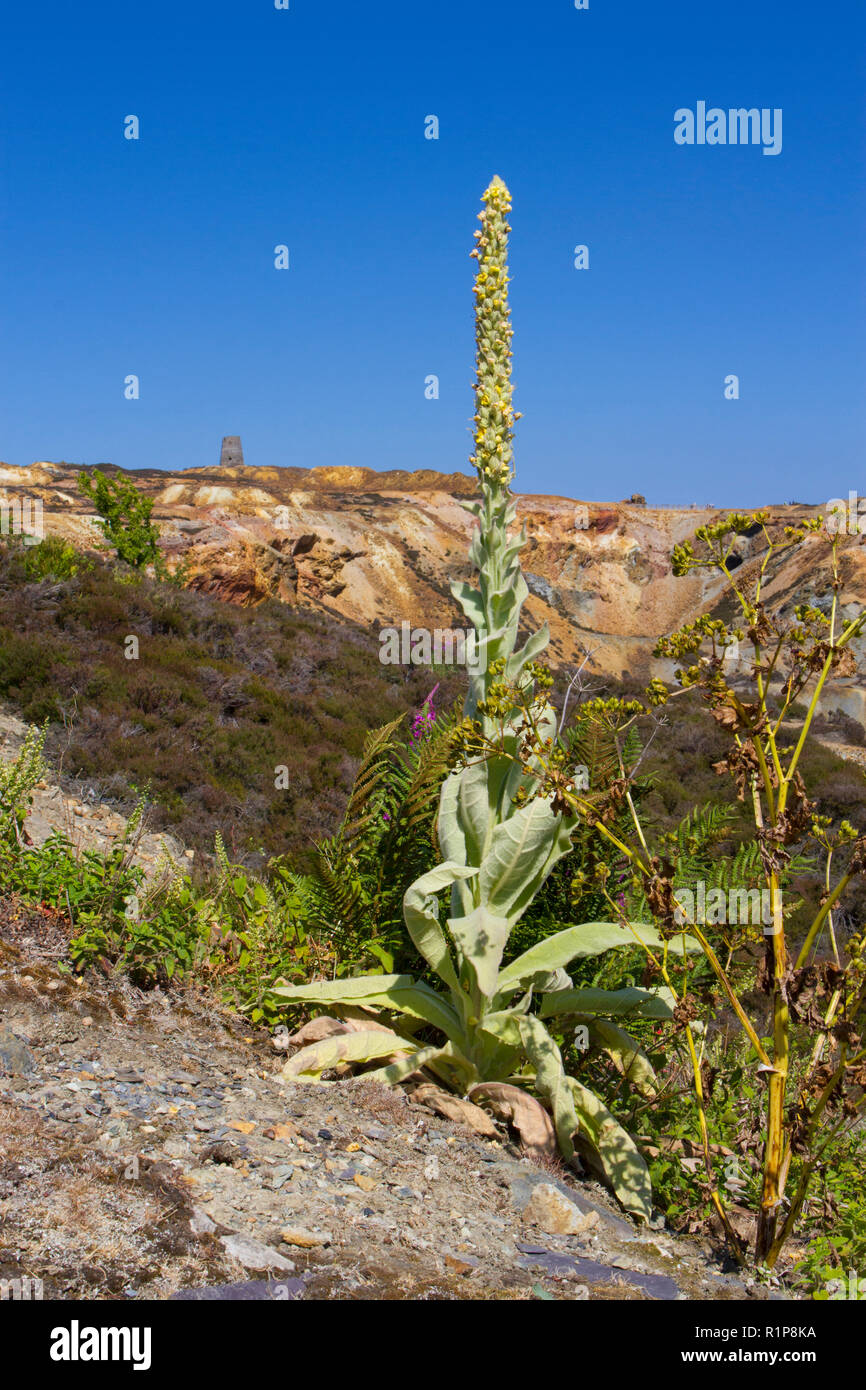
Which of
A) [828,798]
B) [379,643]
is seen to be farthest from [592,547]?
[828,798]

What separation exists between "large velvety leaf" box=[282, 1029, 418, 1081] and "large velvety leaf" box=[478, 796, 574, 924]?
22.2 inches

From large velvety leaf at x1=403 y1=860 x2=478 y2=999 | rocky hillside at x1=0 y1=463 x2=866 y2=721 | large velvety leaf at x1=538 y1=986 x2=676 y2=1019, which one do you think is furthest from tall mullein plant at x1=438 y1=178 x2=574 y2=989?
rocky hillside at x1=0 y1=463 x2=866 y2=721

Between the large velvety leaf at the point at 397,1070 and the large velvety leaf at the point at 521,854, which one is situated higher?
the large velvety leaf at the point at 521,854

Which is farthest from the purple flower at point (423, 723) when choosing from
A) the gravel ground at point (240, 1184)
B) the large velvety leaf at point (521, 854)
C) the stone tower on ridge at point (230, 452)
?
the stone tower on ridge at point (230, 452)

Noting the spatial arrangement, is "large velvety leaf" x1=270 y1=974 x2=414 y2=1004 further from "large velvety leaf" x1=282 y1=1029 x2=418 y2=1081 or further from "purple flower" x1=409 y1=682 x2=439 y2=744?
"purple flower" x1=409 y1=682 x2=439 y2=744

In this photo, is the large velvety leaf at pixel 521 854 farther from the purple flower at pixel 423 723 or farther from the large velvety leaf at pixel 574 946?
the purple flower at pixel 423 723

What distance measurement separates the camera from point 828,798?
1489cm

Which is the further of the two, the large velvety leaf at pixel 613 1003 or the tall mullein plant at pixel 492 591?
the tall mullein plant at pixel 492 591

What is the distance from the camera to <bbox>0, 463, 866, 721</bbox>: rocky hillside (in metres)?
31.8

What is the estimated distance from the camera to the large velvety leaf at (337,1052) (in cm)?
315

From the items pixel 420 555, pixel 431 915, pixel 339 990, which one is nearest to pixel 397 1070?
pixel 339 990

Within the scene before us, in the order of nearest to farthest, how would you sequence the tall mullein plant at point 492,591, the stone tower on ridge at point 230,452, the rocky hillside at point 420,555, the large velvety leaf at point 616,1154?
the large velvety leaf at point 616,1154, the tall mullein plant at point 492,591, the rocky hillside at point 420,555, the stone tower on ridge at point 230,452

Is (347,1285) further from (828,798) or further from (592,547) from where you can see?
(592,547)
